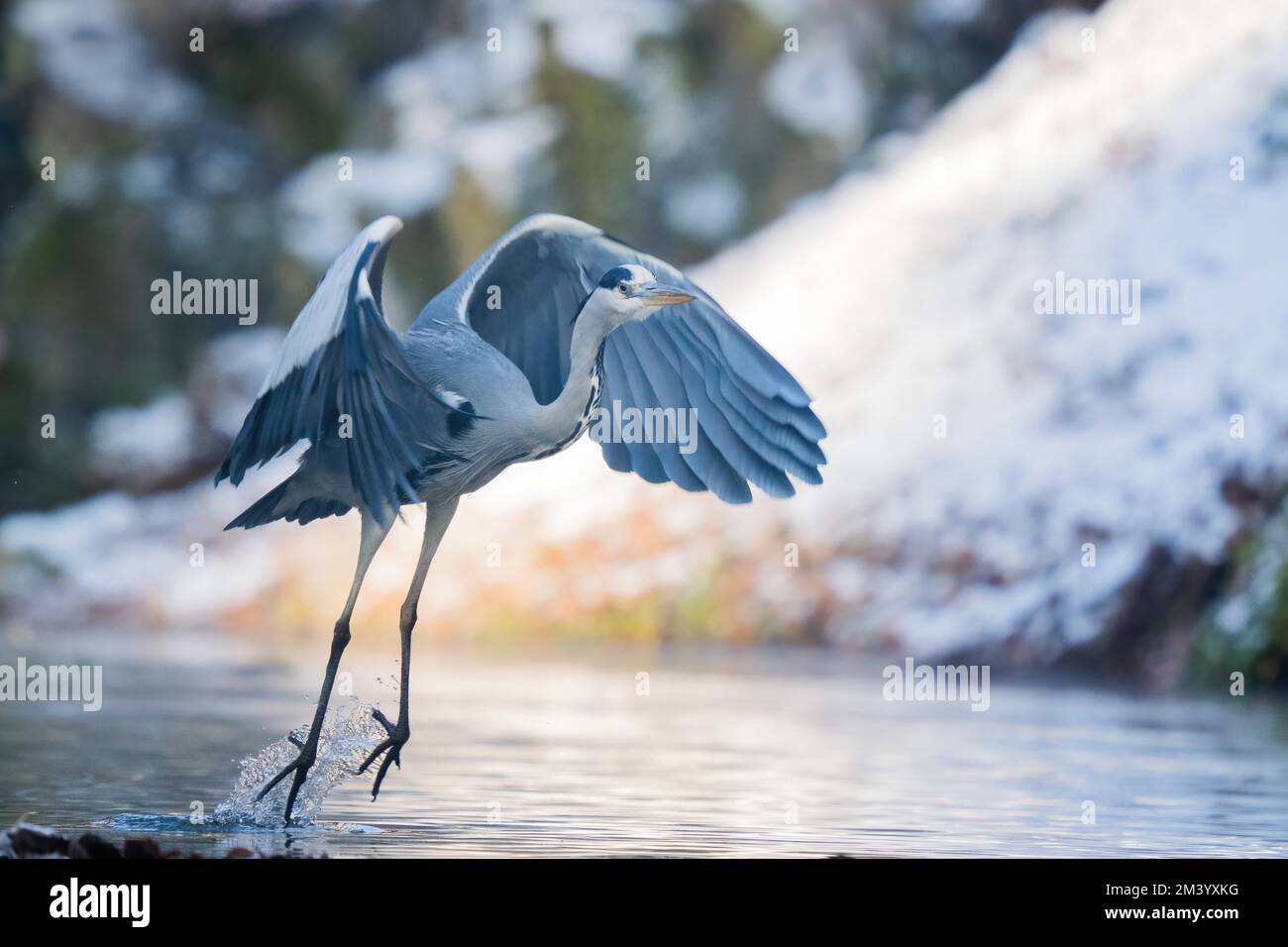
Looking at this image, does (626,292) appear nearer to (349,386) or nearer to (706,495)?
(349,386)

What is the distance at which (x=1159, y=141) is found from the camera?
1950 centimetres

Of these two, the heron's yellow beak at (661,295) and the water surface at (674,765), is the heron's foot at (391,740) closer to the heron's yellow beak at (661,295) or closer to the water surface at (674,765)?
the water surface at (674,765)

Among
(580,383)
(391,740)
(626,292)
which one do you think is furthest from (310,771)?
(626,292)

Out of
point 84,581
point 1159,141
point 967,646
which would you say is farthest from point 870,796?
point 84,581

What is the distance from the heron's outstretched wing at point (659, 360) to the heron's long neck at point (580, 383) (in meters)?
0.77

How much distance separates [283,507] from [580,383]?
1.56 metres

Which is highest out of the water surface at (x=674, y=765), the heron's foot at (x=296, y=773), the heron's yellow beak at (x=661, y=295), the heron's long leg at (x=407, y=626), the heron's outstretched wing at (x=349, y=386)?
the heron's yellow beak at (x=661, y=295)

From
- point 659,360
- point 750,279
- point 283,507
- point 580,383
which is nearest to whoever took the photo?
point 580,383

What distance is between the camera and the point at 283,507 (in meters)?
8.29

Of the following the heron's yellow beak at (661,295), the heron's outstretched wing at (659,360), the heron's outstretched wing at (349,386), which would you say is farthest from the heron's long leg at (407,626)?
the heron's yellow beak at (661,295)

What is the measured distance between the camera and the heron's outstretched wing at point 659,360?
335 inches

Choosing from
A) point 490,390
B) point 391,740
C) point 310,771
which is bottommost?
point 310,771

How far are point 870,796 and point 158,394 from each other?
16.8 m
